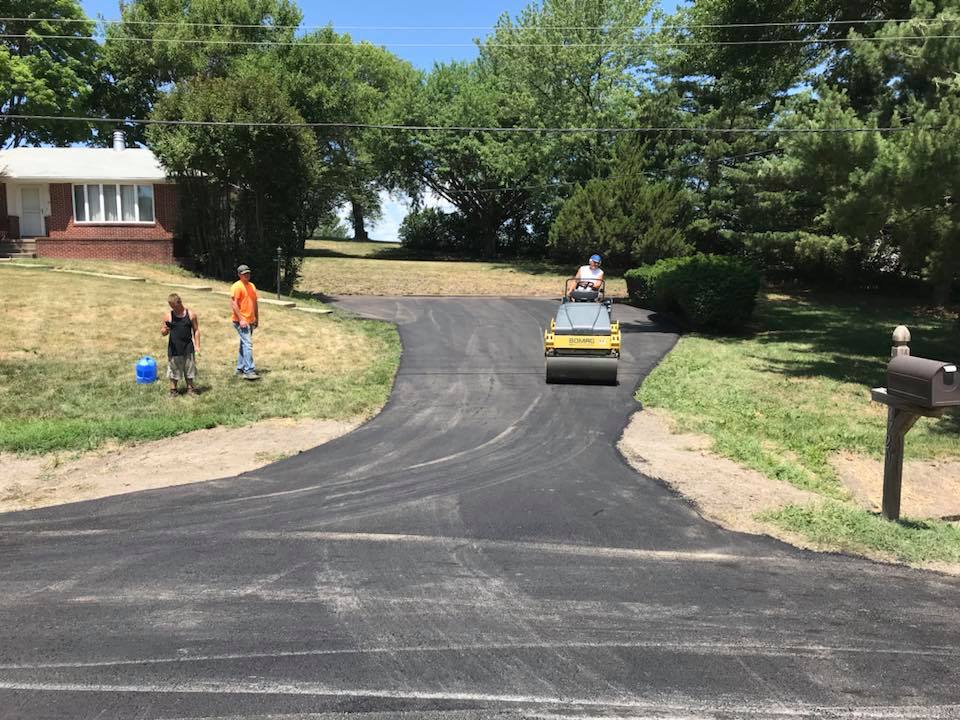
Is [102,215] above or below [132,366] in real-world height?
above

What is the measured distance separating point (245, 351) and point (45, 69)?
35517 millimetres

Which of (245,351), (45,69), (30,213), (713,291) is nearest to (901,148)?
(713,291)

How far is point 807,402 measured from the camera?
11.7 m

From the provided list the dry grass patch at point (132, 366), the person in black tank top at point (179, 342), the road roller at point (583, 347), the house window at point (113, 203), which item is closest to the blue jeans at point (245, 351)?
the dry grass patch at point (132, 366)

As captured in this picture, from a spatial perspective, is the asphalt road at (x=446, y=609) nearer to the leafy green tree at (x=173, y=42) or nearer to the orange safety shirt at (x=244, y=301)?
the orange safety shirt at (x=244, y=301)

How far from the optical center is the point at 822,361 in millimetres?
15031

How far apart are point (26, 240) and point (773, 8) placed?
26.0 m

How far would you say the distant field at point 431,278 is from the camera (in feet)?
90.2

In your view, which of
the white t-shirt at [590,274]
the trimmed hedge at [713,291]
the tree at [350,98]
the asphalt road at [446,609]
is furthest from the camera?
the tree at [350,98]

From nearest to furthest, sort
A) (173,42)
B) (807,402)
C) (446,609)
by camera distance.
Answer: (446,609), (807,402), (173,42)

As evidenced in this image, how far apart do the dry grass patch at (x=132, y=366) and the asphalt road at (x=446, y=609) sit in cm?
315

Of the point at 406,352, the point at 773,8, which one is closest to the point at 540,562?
the point at 406,352

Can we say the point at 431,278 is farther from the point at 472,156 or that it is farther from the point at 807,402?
the point at 807,402

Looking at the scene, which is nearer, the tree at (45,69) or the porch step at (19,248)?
the porch step at (19,248)
